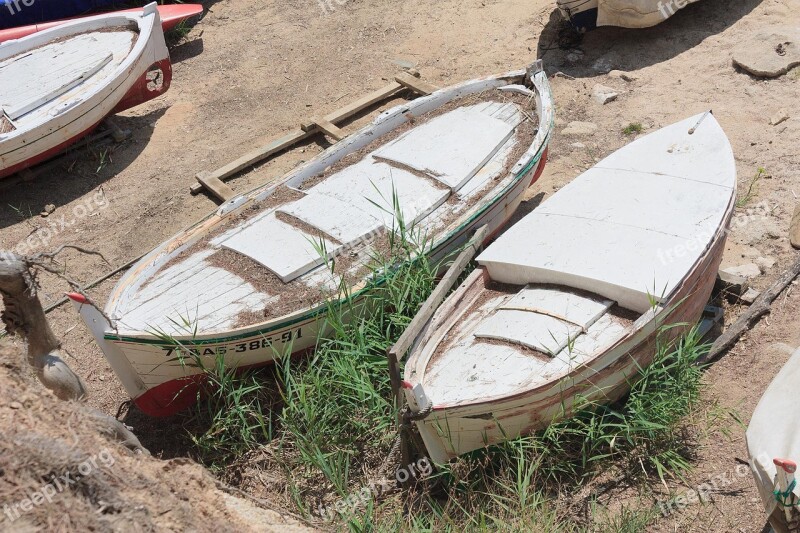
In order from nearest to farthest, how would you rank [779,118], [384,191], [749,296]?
[749,296], [384,191], [779,118]

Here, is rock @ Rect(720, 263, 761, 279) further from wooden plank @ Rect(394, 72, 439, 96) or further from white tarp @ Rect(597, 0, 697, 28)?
wooden plank @ Rect(394, 72, 439, 96)

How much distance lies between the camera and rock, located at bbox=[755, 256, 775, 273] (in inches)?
245

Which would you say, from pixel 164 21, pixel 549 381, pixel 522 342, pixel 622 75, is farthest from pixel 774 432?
pixel 164 21

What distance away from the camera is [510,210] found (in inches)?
253

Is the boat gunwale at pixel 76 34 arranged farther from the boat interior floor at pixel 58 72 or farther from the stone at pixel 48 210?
the stone at pixel 48 210

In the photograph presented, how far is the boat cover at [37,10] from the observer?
9172 millimetres

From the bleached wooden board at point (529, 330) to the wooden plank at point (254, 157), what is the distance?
3.75m

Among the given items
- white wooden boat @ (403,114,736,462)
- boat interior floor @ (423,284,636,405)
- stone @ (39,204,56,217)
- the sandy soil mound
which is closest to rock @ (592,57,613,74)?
white wooden boat @ (403,114,736,462)

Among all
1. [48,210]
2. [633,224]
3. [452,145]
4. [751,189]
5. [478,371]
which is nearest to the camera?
[478,371]

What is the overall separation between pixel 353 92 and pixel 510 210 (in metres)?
3.37

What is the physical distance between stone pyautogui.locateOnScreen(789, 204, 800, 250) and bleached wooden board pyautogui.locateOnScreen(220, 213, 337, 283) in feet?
11.8

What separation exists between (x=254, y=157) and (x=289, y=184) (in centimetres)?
181

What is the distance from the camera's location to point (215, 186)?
763cm

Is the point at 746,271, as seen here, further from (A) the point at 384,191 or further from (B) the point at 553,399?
(A) the point at 384,191
